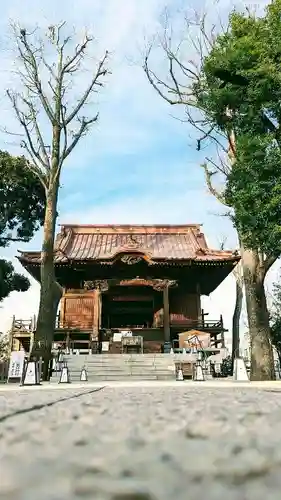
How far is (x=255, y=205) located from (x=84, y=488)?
892 cm

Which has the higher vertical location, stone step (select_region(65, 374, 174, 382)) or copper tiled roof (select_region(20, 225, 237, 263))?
copper tiled roof (select_region(20, 225, 237, 263))

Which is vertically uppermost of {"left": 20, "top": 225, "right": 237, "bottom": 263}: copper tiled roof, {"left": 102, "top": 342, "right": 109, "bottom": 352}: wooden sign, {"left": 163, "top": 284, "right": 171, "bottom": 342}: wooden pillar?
{"left": 20, "top": 225, "right": 237, "bottom": 263}: copper tiled roof

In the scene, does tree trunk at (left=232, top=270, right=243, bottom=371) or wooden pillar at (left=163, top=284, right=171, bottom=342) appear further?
tree trunk at (left=232, top=270, right=243, bottom=371)

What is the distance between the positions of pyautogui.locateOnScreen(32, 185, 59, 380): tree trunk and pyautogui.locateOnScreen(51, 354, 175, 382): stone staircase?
1.41 m

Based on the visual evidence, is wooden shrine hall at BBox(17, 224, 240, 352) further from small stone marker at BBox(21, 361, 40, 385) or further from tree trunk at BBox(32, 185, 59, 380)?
small stone marker at BBox(21, 361, 40, 385)

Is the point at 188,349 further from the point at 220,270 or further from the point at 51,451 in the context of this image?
the point at 51,451

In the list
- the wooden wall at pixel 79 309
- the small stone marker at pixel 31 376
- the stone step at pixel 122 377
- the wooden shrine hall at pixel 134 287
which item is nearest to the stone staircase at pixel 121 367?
the stone step at pixel 122 377

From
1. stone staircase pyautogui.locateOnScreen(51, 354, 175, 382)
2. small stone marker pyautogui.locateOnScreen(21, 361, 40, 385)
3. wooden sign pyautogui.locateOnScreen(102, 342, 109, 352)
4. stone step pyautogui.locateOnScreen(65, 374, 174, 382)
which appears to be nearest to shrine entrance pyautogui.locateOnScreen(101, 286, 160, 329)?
wooden sign pyautogui.locateOnScreen(102, 342, 109, 352)

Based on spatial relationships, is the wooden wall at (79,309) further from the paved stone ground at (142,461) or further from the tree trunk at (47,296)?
the paved stone ground at (142,461)

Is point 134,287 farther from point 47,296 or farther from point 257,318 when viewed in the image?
point 257,318

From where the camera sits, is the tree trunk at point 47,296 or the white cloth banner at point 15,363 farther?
the white cloth banner at point 15,363

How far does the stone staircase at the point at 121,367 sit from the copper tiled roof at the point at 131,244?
17.5 feet

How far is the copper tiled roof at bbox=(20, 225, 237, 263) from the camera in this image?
20281mm

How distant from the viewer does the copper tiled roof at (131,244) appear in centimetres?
2028
